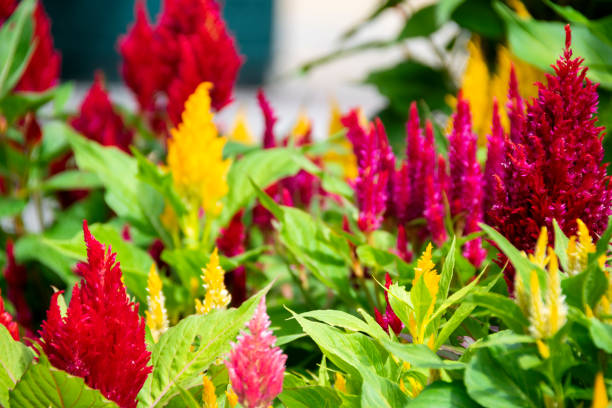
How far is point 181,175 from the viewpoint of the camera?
147cm

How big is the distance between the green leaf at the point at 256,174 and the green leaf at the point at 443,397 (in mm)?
→ 820

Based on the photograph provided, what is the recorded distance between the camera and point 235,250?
4.96 ft

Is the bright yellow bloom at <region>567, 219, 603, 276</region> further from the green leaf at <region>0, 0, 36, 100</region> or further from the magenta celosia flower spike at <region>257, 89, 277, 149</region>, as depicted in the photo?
the green leaf at <region>0, 0, 36, 100</region>

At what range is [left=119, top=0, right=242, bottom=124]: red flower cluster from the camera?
1.86m

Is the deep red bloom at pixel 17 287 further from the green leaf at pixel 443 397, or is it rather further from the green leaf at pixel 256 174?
the green leaf at pixel 443 397

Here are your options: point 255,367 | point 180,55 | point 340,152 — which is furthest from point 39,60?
point 255,367

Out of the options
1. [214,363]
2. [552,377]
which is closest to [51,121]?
[214,363]

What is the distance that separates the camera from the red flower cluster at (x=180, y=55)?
6.09 ft

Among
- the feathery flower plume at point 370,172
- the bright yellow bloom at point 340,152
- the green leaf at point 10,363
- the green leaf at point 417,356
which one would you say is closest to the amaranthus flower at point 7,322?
the green leaf at point 10,363

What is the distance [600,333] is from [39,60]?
2039mm

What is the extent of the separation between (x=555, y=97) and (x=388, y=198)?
0.51 m

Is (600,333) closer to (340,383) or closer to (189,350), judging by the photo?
(340,383)

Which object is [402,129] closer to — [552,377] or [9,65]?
[9,65]

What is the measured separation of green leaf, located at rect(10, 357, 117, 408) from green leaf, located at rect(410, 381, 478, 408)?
35cm
